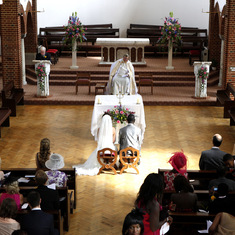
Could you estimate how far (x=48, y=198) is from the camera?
6.50 meters

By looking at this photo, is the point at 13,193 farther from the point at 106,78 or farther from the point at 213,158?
the point at 106,78

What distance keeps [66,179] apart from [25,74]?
11.5 m

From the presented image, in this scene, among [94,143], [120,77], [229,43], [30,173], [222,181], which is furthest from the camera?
[229,43]

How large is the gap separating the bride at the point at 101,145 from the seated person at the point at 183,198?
11.7 ft

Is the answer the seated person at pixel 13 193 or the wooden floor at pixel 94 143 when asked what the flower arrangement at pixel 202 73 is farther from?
the seated person at pixel 13 193

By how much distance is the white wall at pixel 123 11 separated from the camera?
23.2 metres

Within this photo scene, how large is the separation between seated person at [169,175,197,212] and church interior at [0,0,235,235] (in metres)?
0.11

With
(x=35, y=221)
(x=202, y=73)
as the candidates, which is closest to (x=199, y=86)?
(x=202, y=73)

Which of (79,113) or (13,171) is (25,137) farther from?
(13,171)

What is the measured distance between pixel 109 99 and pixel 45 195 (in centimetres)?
569

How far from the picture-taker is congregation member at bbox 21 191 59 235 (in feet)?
18.3

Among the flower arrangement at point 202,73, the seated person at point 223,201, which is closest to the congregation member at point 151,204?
the seated person at point 223,201

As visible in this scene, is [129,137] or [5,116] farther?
[5,116]

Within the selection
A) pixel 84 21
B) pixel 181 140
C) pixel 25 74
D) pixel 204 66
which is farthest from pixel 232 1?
pixel 84 21
